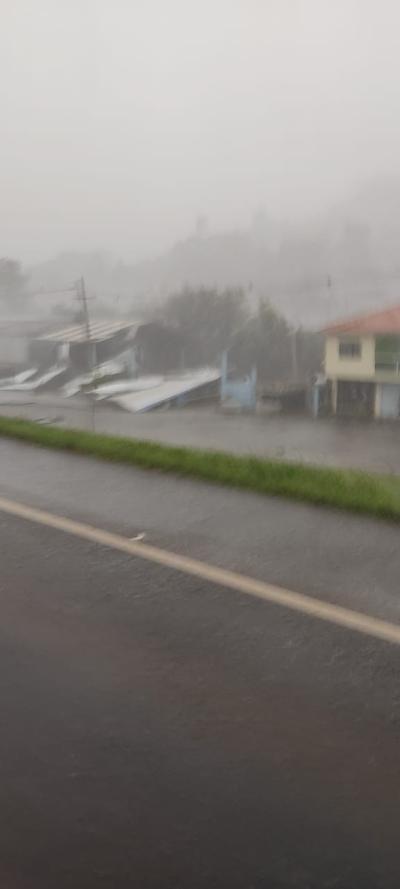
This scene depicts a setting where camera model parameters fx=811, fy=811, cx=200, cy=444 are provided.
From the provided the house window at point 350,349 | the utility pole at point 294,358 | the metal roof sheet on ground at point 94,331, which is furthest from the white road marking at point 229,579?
the metal roof sheet on ground at point 94,331

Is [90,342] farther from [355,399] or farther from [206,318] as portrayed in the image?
[355,399]

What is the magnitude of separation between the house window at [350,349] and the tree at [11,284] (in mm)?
7839

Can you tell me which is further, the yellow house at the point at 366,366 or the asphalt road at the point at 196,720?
the yellow house at the point at 366,366

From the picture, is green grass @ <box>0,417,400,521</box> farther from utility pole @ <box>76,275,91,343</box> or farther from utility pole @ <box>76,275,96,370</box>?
utility pole @ <box>76,275,91,343</box>

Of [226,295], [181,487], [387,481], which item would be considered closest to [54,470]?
[181,487]

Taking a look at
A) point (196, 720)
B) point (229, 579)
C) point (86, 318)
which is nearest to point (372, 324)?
point (86, 318)

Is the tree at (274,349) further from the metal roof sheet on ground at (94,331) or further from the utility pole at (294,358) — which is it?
the metal roof sheet on ground at (94,331)

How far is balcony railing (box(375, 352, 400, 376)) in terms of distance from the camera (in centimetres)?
928

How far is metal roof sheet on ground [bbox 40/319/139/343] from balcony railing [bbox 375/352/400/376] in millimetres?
4920

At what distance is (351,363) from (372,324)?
0.54 meters

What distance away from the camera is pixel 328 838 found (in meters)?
2.11

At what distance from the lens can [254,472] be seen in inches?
234

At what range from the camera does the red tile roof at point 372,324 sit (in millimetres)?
9570

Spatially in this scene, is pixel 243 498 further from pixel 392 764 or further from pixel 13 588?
pixel 392 764
